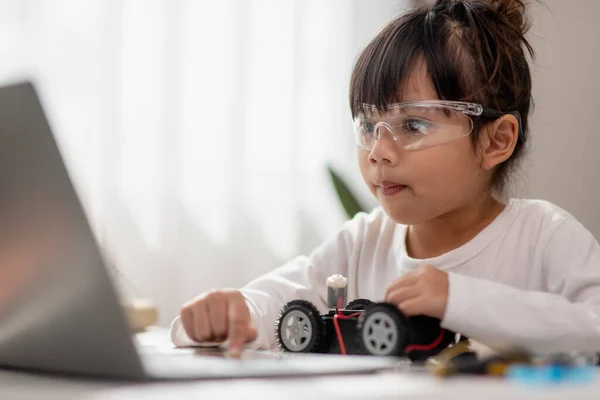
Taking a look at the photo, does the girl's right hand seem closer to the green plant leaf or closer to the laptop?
the laptop

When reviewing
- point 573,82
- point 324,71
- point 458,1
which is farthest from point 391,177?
point 324,71

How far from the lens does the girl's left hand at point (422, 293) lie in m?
0.81

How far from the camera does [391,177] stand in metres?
1.18

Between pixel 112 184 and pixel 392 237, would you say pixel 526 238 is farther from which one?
pixel 112 184

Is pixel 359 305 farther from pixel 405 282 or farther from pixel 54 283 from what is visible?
pixel 54 283

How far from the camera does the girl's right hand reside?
0.92 meters

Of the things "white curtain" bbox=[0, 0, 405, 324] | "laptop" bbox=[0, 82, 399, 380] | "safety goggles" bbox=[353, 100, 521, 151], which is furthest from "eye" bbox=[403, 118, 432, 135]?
"white curtain" bbox=[0, 0, 405, 324]

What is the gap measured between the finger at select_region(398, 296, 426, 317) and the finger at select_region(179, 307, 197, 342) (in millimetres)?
290

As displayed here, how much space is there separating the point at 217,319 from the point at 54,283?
15.8 inches

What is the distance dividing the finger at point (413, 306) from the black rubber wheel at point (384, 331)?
37 millimetres

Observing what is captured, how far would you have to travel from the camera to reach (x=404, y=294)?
84 centimetres

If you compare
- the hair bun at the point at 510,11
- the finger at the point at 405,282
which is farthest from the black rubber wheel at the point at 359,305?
the hair bun at the point at 510,11

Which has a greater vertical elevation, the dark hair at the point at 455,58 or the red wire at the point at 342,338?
the dark hair at the point at 455,58

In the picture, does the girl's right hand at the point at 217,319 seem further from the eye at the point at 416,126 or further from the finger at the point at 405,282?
the eye at the point at 416,126
